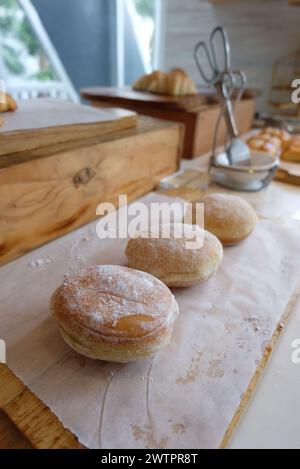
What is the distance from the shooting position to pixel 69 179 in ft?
2.16

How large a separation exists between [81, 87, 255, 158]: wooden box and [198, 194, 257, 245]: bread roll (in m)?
0.52

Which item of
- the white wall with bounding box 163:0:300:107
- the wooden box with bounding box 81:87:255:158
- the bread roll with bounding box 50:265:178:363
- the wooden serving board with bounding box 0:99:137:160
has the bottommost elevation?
the bread roll with bounding box 50:265:178:363

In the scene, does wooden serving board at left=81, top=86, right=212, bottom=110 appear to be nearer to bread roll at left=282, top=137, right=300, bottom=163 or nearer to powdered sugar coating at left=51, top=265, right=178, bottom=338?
bread roll at left=282, top=137, right=300, bottom=163

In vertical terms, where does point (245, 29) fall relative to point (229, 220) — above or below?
above

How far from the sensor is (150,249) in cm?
52

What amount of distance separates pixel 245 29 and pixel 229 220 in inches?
67.9

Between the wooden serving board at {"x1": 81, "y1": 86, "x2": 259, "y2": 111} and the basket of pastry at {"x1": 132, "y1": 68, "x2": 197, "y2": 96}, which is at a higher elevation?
the basket of pastry at {"x1": 132, "y1": 68, "x2": 197, "y2": 96}

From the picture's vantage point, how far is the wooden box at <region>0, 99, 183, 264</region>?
56cm

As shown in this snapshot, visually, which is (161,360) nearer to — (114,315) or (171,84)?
(114,315)

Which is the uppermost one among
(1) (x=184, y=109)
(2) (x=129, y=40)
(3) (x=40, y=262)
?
(2) (x=129, y=40)

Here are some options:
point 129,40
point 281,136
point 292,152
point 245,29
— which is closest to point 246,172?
point 292,152

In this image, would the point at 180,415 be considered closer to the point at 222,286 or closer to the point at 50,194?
the point at 222,286

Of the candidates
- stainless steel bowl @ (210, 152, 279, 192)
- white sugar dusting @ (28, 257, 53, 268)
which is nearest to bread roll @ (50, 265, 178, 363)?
white sugar dusting @ (28, 257, 53, 268)

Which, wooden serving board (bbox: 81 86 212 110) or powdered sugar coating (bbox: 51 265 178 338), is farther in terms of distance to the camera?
wooden serving board (bbox: 81 86 212 110)
